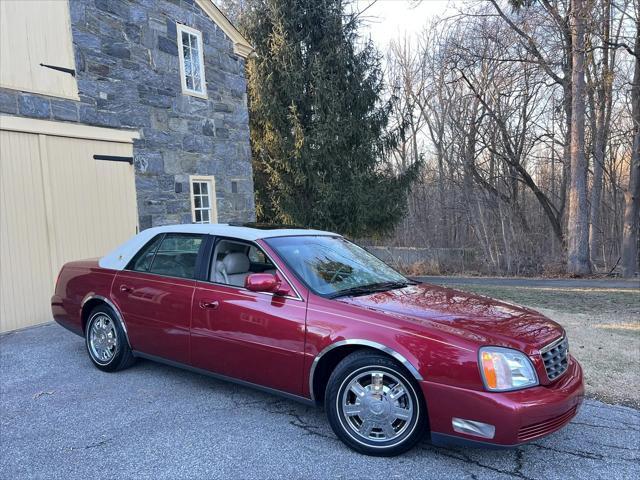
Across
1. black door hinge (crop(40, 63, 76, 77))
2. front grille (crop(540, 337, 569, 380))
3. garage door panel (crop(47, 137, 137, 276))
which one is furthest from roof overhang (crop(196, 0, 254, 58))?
front grille (crop(540, 337, 569, 380))

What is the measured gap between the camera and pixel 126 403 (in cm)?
425

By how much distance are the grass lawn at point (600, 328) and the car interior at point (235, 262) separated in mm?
3417

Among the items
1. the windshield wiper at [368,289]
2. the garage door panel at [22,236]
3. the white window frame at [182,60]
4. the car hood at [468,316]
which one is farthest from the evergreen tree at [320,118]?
the car hood at [468,316]

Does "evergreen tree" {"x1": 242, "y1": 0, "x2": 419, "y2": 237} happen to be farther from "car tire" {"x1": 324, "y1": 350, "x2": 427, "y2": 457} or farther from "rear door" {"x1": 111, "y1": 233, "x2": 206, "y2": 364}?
"car tire" {"x1": 324, "y1": 350, "x2": 427, "y2": 457}

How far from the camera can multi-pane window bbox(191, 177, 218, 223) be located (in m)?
10.6

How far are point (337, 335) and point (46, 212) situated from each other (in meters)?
6.07

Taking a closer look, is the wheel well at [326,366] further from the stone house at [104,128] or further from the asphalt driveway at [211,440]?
the stone house at [104,128]

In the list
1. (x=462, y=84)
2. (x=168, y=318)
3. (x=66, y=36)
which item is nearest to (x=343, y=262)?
(x=168, y=318)

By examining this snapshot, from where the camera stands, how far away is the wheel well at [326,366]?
3.41m

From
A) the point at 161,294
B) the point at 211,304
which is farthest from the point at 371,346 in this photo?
the point at 161,294

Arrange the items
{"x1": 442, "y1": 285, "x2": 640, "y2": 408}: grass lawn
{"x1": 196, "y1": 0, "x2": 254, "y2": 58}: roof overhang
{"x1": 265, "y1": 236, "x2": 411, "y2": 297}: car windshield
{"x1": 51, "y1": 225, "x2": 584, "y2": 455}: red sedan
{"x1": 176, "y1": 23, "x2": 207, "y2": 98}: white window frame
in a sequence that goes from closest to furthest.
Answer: {"x1": 51, "y1": 225, "x2": 584, "y2": 455}: red sedan
{"x1": 265, "y1": 236, "x2": 411, "y2": 297}: car windshield
{"x1": 442, "y1": 285, "x2": 640, "y2": 408}: grass lawn
{"x1": 176, "y1": 23, "x2": 207, "y2": 98}: white window frame
{"x1": 196, "y1": 0, "x2": 254, "y2": 58}: roof overhang

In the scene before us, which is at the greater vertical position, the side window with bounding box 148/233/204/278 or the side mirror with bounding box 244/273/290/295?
the side window with bounding box 148/233/204/278

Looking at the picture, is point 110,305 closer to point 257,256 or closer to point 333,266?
point 257,256

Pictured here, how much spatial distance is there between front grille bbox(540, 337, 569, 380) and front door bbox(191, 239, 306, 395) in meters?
1.66
